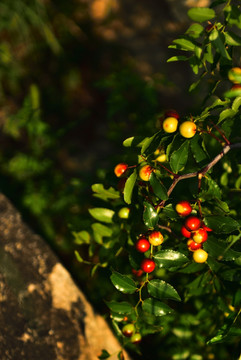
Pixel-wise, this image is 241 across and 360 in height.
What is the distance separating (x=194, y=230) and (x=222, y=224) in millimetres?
98

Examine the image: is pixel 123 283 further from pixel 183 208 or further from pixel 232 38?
pixel 232 38

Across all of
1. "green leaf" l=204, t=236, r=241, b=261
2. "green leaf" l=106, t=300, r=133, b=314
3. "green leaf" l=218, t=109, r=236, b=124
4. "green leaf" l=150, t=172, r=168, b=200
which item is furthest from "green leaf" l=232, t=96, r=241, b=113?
"green leaf" l=106, t=300, r=133, b=314

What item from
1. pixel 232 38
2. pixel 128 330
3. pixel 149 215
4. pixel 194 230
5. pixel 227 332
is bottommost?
pixel 128 330

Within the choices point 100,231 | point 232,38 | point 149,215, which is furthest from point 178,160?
point 100,231

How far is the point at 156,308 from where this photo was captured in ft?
3.57

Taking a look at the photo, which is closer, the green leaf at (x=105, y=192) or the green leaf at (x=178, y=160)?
the green leaf at (x=178, y=160)

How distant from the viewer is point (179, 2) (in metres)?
2.94

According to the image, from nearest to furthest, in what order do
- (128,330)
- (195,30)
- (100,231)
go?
(195,30), (128,330), (100,231)

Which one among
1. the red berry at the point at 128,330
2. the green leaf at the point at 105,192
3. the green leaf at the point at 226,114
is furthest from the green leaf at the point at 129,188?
the red berry at the point at 128,330

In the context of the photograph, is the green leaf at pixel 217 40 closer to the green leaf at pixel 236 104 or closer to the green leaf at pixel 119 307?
the green leaf at pixel 236 104

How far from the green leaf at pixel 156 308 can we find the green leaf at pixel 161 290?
0.03 m

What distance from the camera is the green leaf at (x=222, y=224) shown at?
1078 mm

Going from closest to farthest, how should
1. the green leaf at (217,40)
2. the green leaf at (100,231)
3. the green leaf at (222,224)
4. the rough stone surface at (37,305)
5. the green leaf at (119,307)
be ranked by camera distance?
1. the green leaf at (217,40)
2. the green leaf at (222,224)
3. the green leaf at (119,307)
4. the rough stone surface at (37,305)
5. the green leaf at (100,231)

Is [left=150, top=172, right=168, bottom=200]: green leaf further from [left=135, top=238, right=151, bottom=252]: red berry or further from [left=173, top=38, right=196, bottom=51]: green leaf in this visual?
[left=173, top=38, right=196, bottom=51]: green leaf
